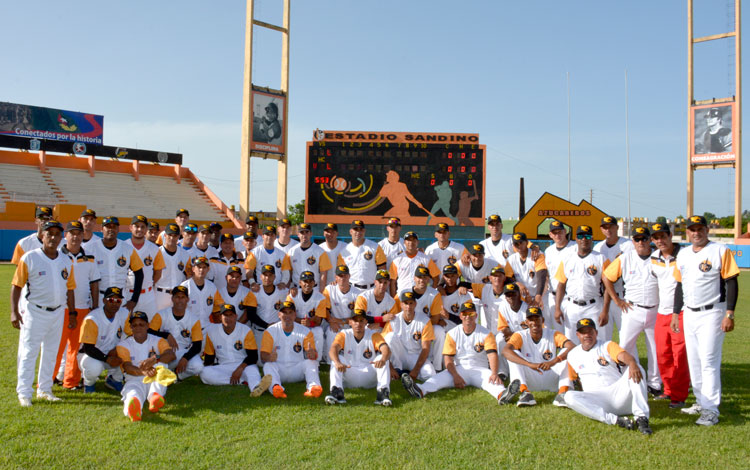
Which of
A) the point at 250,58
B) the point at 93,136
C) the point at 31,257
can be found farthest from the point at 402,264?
the point at 93,136

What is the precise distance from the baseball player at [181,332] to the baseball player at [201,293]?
0.39 metres

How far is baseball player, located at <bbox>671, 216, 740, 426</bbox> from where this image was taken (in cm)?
537

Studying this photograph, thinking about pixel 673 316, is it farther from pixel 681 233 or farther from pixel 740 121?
pixel 681 233

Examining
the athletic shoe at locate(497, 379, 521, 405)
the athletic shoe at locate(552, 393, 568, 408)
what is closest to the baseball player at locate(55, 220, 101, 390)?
the athletic shoe at locate(497, 379, 521, 405)

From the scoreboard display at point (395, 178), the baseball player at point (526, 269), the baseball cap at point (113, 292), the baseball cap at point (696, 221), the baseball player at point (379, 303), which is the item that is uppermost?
the scoreboard display at point (395, 178)

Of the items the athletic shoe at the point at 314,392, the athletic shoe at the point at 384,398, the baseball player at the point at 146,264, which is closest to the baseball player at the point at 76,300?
the baseball player at the point at 146,264

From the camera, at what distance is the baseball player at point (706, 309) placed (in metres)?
5.37

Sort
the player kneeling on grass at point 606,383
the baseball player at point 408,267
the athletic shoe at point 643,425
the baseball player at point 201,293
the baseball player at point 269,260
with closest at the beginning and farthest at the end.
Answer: the athletic shoe at point 643,425
the player kneeling on grass at point 606,383
the baseball player at point 201,293
the baseball player at point 408,267
the baseball player at point 269,260

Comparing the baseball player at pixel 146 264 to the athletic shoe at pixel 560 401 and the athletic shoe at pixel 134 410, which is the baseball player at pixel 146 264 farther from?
the athletic shoe at pixel 560 401

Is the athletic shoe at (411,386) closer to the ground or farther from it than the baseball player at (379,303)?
closer to the ground

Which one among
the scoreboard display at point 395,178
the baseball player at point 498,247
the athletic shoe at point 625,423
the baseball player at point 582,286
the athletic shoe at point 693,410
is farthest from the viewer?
the scoreboard display at point 395,178

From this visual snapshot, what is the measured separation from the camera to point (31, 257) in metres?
5.72

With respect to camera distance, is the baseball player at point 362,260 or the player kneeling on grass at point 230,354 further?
the baseball player at point 362,260

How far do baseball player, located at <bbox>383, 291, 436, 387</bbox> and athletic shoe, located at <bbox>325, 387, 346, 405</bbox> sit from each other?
1055mm
